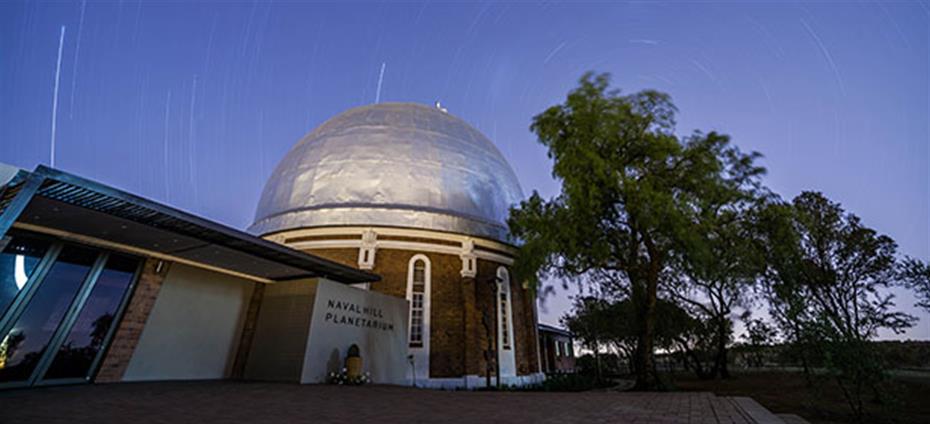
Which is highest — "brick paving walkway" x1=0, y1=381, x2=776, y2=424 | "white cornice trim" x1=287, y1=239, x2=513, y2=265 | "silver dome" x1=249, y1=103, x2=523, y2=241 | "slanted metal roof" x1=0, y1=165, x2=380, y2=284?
"silver dome" x1=249, y1=103, x2=523, y2=241

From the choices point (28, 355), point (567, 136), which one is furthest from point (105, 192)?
point (567, 136)

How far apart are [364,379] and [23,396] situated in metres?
7.34

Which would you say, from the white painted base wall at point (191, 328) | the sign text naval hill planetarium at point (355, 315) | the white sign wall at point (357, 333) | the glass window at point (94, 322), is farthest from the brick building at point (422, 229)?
the glass window at point (94, 322)

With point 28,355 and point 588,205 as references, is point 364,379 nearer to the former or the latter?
point 28,355

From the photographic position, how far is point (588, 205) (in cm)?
1423

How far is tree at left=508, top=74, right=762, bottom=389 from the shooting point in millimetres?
14195

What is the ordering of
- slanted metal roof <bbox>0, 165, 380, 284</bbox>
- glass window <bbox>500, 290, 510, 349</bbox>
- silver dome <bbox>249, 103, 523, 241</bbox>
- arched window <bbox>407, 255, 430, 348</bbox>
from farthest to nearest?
glass window <bbox>500, 290, 510, 349</bbox>, silver dome <bbox>249, 103, 523, 241</bbox>, arched window <bbox>407, 255, 430, 348</bbox>, slanted metal roof <bbox>0, 165, 380, 284</bbox>

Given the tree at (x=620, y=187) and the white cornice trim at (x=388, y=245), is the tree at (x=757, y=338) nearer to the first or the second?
the tree at (x=620, y=187)

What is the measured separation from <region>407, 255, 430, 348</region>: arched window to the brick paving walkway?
796 cm

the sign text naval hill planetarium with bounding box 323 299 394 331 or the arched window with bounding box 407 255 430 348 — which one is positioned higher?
the arched window with bounding box 407 255 430 348

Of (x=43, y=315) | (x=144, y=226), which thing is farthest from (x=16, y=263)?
(x=144, y=226)

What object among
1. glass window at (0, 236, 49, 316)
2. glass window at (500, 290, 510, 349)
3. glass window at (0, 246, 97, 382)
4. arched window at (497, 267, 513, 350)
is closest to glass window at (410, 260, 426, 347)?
arched window at (497, 267, 513, 350)

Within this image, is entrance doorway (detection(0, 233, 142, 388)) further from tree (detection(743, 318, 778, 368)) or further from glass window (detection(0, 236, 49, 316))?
tree (detection(743, 318, 778, 368))

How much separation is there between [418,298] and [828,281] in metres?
18.3
